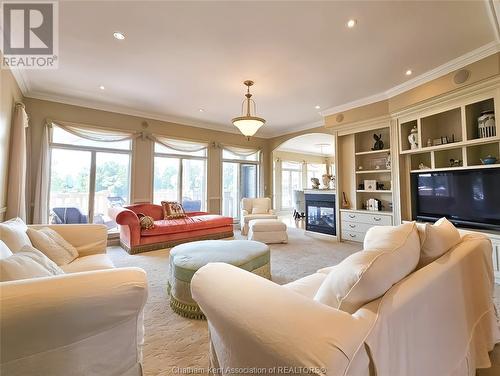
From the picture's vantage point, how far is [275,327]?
70 centimetres

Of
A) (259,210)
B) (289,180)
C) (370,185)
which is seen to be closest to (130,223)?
(259,210)

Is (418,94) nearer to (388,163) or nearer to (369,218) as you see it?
(388,163)

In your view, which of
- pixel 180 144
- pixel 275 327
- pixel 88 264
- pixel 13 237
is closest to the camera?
pixel 275 327

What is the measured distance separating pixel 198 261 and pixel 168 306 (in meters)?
0.55

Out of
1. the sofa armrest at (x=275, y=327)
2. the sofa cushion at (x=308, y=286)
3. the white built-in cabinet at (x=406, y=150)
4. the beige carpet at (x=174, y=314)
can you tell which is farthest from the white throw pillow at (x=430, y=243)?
the white built-in cabinet at (x=406, y=150)

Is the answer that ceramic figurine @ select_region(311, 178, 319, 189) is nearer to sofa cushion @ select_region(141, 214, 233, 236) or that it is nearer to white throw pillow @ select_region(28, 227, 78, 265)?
sofa cushion @ select_region(141, 214, 233, 236)

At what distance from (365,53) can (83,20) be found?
10.2 feet

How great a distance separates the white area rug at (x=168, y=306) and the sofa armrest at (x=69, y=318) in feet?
2.05

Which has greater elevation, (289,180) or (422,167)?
(289,180)

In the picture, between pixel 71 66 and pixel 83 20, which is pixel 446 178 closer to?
pixel 83 20

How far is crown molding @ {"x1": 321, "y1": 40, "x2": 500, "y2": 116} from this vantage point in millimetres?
2666

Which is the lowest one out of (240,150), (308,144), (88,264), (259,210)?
(88,264)

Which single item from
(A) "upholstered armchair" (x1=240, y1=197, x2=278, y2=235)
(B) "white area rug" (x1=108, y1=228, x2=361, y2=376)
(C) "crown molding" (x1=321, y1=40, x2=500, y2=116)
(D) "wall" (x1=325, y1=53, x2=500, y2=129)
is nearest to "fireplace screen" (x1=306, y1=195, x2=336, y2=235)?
(B) "white area rug" (x1=108, y1=228, x2=361, y2=376)

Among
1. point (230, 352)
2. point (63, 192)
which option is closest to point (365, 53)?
point (230, 352)
